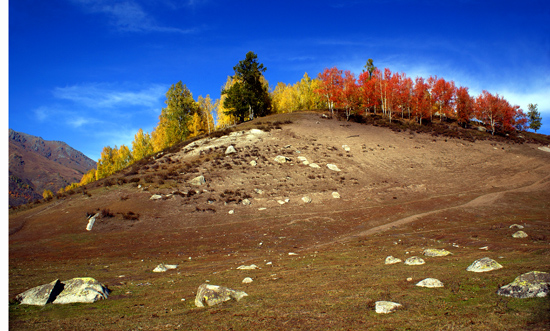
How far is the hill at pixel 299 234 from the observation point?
7082 millimetres

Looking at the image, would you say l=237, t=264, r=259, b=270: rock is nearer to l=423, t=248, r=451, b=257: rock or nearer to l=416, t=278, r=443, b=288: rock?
l=416, t=278, r=443, b=288: rock

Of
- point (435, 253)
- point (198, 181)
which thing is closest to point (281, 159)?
point (198, 181)

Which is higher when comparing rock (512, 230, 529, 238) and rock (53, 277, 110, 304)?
rock (53, 277, 110, 304)

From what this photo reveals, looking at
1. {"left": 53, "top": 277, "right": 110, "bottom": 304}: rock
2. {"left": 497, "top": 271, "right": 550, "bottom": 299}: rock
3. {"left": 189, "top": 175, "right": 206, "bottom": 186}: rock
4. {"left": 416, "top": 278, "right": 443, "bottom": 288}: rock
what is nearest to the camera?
{"left": 497, "top": 271, "right": 550, "bottom": 299}: rock

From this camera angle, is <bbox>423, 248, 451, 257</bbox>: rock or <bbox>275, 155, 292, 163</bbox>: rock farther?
<bbox>275, 155, 292, 163</bbox>: rock

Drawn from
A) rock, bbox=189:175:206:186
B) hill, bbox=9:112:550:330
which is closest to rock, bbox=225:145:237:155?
hill, bbox=9:112:550:330

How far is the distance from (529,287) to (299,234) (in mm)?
15486

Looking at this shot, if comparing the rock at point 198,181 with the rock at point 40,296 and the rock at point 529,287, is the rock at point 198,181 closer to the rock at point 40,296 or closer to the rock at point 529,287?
the rock at point 40,296

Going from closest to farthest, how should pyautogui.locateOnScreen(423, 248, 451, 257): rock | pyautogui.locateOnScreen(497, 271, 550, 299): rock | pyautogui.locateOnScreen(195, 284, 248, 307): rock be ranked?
pyautogui.locateOnScreen(497, 271, 550, 299): rock, pyautogui.locateOnScreen(195, 284, 248, 307): rock, pyautogui.locateOnScreen(423, 248, 451, 257): rock

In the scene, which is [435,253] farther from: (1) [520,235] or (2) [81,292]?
(2) [81,292]

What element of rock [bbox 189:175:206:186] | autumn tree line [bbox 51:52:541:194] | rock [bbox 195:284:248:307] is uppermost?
autumn tree line [bbox 51:52:541:194]

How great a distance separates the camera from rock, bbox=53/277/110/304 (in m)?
8.56

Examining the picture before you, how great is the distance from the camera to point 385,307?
6.72 m

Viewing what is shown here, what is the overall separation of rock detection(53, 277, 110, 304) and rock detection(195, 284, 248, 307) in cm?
361
